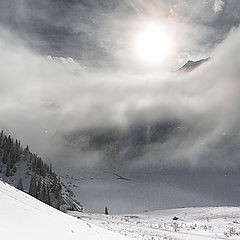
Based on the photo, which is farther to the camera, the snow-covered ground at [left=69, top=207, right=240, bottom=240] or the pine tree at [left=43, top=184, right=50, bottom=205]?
the pine tree at [left=43, top=184, right=50, bottom=205]

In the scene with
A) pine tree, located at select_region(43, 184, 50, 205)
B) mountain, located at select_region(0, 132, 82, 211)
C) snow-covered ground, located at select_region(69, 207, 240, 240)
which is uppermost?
mountain, located at select_region(0, 132, 82, 211)

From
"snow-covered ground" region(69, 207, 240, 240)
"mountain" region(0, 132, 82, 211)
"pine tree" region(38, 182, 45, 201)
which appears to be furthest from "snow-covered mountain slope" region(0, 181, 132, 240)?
"pine tree" region(38, 182, 45, 201)

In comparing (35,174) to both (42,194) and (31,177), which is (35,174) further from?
(42,194)

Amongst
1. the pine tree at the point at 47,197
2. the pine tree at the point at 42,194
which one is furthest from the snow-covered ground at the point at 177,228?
the pine tree at the point at 42,194

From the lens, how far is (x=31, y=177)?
12544 centimetres

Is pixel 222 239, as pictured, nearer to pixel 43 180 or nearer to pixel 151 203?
pixel 43 180

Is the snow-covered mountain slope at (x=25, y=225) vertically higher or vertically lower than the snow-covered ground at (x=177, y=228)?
lower

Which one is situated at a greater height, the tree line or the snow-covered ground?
the tree line

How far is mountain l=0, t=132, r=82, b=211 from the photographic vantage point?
11188 cm

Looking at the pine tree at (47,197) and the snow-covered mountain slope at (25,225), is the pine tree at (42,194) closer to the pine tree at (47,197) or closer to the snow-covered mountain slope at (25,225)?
the pine tree at (47,197)

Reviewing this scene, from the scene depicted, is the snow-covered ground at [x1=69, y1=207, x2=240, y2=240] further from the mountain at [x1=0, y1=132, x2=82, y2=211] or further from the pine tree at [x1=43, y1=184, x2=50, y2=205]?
the mountain at [x1=0, y1=132, x2=82, y2=211]

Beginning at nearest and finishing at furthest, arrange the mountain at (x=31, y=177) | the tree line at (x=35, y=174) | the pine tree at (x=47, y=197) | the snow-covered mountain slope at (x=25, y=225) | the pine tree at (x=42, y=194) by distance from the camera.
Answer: the snow-covered mountain slope at (x=25, y=225) → the pine tree at (x=47, y=197) → the pine tree at (x=42, y=194) → the tree line at (x=35, y=174) → the mountain at (x=31, y=177)

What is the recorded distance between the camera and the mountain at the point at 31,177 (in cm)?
11188

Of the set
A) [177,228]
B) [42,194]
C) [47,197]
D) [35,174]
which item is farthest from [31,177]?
[177,228]
